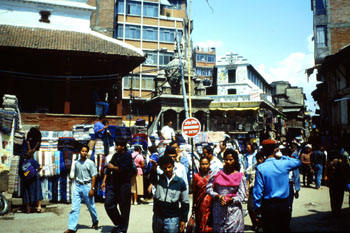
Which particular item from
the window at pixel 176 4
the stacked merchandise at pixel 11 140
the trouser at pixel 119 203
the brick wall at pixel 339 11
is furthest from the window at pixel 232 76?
the trouser at pixel 119 203

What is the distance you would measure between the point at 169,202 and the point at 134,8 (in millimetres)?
40471

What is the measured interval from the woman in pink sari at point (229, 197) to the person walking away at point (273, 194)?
0.25m

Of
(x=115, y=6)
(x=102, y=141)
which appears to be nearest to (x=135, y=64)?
(x=102, y=141)

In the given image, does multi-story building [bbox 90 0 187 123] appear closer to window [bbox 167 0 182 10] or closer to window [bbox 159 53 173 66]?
window [bbox 159 53 173 66]

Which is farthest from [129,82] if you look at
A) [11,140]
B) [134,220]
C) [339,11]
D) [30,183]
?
[134,220]

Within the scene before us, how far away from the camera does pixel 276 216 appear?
13.3 feet

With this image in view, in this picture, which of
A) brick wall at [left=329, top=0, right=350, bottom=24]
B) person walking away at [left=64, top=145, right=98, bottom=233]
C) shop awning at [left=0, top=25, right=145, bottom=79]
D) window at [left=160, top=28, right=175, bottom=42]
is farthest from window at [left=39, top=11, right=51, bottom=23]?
brick wall at [left=329, top=0, right=350, bottom=24]

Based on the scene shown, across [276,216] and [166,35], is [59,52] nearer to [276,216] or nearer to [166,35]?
[276,216]

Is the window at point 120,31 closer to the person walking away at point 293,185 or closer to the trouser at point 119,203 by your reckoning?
the person walking away at point 293,185

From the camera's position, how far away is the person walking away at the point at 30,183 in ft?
27.6

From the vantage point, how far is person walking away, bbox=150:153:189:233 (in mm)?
4066

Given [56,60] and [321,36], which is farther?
[321,36]

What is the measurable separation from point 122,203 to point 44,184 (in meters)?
5.29

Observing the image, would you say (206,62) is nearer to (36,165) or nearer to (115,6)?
(115,6)
